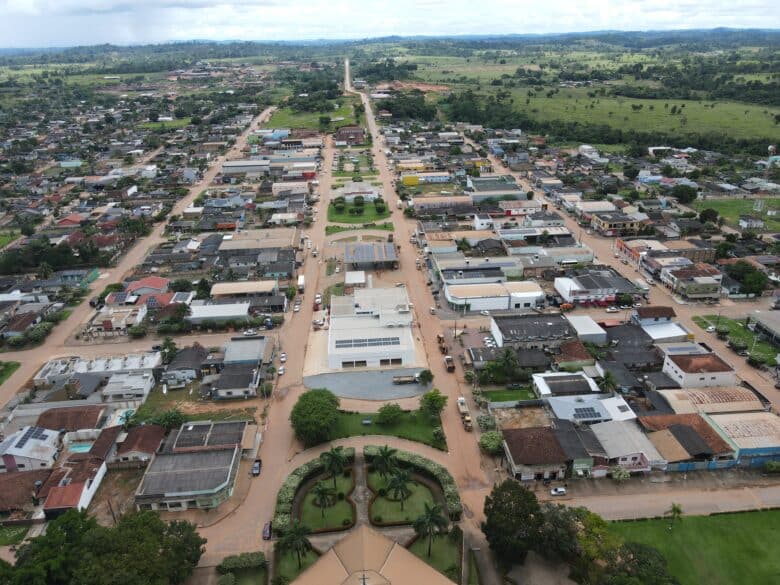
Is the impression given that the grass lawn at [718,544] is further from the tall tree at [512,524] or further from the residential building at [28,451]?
the residential building at [28,451]

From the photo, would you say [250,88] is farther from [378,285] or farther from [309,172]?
[378,285]

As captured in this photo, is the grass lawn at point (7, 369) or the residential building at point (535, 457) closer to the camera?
the residential building at point (535, 457)

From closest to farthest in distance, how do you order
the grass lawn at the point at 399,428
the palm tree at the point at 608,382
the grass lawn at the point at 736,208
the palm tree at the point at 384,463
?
1. the palm tree at the point at 384,463
2. the grass lawn at the point at 399,428
3. the palm tree at the point at 608,382
4. the grass lawn at the point at 736,208

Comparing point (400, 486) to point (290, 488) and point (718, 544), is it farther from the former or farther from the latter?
point (718, 544)

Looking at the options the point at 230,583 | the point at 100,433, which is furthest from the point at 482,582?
the point at 100,433

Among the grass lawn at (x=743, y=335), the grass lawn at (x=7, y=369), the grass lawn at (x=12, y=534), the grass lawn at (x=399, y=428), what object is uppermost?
the grass lawn at (x=12, y=534)

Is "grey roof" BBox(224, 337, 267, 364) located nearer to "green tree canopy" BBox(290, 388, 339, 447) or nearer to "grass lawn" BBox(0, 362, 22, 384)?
"green tree canopy" BBox(290, 388, 339, 447)

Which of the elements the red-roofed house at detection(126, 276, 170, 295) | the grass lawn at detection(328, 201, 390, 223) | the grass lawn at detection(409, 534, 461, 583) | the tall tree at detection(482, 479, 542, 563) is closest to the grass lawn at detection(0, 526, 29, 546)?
the grass lawn at detection(409, 534, 461, 583)

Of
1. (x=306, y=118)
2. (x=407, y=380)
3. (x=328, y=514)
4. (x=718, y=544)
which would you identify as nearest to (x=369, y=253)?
(x=407, y=380)

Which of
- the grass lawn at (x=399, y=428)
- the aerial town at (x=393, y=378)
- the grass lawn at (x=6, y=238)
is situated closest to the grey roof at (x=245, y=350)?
the aerial town at (x=393, y=378)
